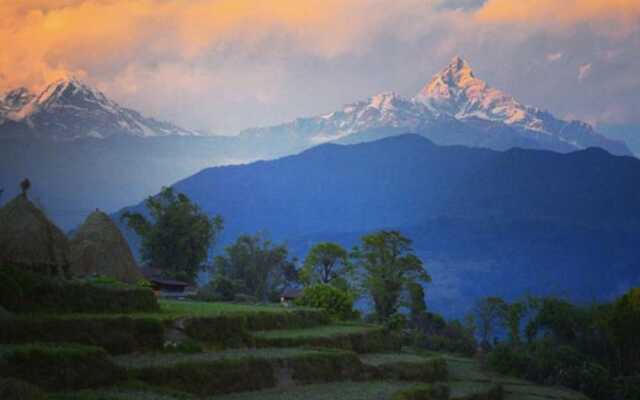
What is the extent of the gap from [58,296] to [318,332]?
37.0ft

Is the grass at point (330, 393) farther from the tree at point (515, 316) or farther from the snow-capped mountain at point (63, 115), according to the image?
the snow-capped mountain at point (63, 115)

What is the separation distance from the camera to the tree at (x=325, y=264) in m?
54.1

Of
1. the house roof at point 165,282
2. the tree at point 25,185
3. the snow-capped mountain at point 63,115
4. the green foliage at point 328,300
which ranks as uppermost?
the snow-capped mountain at point 63,115

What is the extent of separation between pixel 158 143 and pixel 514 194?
84823 millimetres

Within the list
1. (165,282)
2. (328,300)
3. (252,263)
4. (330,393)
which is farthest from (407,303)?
(330,393)

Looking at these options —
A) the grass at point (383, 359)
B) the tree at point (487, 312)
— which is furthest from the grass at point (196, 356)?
the tree at point (487, 312)

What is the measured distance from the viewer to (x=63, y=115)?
166 m

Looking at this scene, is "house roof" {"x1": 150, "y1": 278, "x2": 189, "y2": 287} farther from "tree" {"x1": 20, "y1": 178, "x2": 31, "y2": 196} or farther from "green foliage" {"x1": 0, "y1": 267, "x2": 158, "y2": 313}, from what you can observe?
"green foliage" {"x1": 0, "y1": 267, "x2": 158, "y2": 313}

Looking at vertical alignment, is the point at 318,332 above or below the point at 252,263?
below

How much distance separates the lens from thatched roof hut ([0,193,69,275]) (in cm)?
2286

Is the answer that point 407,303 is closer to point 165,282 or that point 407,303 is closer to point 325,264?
point 325,264

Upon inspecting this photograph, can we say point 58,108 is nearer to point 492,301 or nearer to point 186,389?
point 492,301

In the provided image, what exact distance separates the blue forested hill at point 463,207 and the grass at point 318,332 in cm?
7415

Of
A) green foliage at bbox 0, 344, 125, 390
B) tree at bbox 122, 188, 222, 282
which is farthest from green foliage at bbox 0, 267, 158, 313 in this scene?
tree at bbox 122, 188, 222, 282
